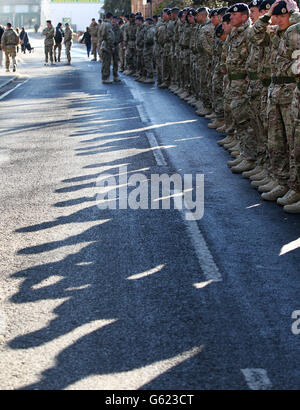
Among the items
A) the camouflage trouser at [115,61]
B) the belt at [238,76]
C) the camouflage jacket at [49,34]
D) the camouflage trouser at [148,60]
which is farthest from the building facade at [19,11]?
the belt at [238,76]

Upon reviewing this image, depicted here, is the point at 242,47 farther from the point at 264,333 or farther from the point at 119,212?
the point at 264,333

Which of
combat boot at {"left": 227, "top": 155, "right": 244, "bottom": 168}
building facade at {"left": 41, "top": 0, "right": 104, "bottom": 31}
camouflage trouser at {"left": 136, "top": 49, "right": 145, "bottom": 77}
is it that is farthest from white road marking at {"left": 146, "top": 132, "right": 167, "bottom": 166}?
building facade at {"left": 41, "top": 0, "right": 104, "bottom": 31}

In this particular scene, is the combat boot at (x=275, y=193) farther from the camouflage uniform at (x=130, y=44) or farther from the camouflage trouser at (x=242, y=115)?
the camouflage uniform at (x=130, y=44)

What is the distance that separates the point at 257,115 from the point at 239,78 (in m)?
1.12

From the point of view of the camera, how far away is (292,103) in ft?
27.8

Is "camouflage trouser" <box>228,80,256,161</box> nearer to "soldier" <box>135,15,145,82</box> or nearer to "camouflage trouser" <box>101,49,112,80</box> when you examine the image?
"camouflage trouser" <box>101,49,112,80</box>

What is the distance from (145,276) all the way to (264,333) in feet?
4.82

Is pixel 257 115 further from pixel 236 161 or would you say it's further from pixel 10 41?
pixel 10 41

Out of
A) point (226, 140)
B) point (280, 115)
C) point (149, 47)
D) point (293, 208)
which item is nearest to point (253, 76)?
point (280, 115)

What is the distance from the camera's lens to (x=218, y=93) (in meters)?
14.7

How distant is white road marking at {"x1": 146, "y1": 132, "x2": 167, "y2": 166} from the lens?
1127cm

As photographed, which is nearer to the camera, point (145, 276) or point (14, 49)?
point (145, 276)

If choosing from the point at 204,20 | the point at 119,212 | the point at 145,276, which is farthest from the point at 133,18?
the point at 145,276

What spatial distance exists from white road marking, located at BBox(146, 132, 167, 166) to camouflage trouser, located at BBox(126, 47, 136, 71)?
15.1 meters
